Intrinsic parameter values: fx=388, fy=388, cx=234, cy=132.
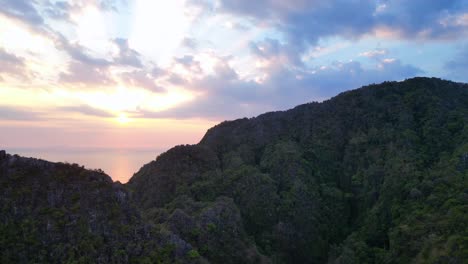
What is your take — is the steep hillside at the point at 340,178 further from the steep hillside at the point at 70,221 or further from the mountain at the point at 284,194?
the steep hillside at the point at 70,221

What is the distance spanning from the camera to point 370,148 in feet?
208

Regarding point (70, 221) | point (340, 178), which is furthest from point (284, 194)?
point (70, 221)

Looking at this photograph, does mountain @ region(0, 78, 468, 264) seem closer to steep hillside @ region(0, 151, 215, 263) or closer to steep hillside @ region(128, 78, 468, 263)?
steep hillside @ region(0, 151, 215, 263)

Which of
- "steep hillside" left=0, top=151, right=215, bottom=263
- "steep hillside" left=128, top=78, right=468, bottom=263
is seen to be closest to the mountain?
"steep hillside" left=0, top=151, right=215, bottom=263

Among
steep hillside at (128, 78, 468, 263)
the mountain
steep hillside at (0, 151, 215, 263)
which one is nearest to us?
steep hillside at (0, 151, 215, 263)

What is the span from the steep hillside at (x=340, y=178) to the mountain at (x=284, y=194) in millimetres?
184

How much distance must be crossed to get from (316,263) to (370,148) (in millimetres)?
23342

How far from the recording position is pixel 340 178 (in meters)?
62.4

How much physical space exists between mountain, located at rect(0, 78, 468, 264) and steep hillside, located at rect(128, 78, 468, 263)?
0.61 ft

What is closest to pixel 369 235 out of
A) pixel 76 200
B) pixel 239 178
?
pixel 239 178

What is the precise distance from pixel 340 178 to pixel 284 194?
44.3 feet

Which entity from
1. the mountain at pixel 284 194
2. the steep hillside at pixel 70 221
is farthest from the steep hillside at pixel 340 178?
the steep hillside at pixel 70 221

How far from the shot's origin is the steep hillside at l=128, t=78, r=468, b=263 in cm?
4056

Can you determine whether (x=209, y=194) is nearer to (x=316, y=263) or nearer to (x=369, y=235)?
(x=316, y=263)
